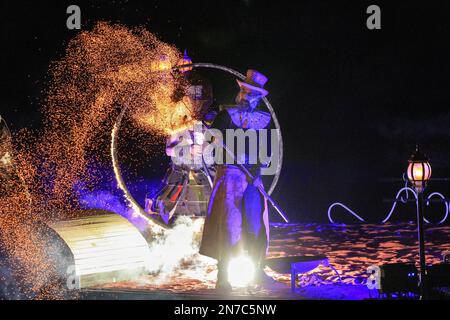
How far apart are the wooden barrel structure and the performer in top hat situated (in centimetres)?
112

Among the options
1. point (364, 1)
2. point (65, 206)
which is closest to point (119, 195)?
point (65, 206)

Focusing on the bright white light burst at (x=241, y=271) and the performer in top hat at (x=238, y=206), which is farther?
the bright white light burst at (x=241, y=271)

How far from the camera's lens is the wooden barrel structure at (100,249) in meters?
6.96

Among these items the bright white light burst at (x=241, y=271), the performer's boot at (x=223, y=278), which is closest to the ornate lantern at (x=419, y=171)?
the bright white light burst at (x=241, y=271)

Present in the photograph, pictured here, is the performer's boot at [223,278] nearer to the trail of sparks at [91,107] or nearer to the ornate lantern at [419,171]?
the ornate lantern at [419,171]

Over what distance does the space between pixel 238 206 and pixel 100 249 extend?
179 cm

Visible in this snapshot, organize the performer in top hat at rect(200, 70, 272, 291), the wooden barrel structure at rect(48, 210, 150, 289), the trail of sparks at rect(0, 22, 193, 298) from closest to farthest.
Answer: the performer in top hat at rect(200, 70, 272, 291)
the wooden barrel structure at rect(48, 210, 150, 289)
the trail of sparks at rect(0, 22, 193, 298)

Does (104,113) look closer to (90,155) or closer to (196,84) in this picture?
(90,155)

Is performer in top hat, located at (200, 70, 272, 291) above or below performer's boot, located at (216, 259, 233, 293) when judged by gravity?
above

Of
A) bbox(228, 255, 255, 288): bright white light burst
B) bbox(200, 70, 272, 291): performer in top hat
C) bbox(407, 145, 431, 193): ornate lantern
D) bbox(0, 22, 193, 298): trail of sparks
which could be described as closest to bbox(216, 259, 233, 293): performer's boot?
bbox(200, 70, 272, 291): performer in top hat

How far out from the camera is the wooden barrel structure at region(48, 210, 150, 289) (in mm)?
6961

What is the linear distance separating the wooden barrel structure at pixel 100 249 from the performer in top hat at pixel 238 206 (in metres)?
1.12

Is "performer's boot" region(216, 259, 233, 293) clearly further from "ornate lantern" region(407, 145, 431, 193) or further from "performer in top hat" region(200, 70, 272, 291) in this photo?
"ornate lantern" region(407, 145, 431, 193)

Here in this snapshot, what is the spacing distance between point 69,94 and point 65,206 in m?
1.93
